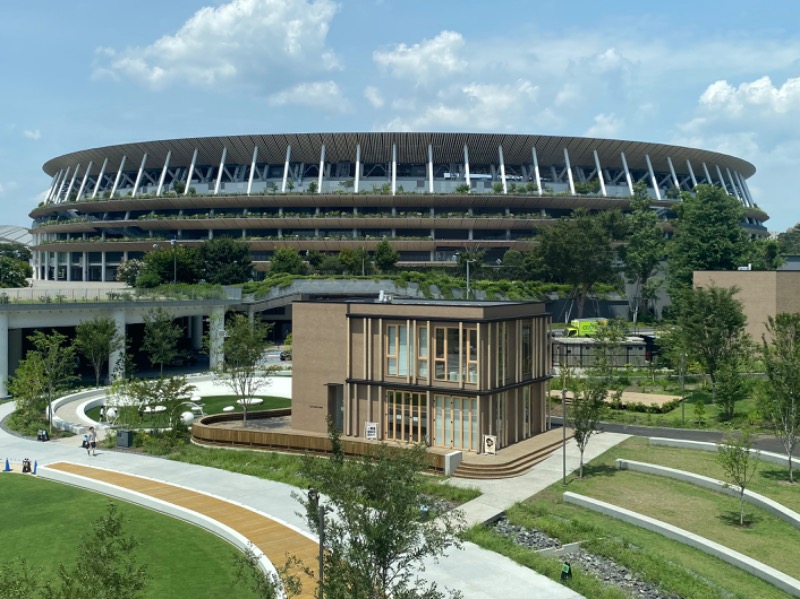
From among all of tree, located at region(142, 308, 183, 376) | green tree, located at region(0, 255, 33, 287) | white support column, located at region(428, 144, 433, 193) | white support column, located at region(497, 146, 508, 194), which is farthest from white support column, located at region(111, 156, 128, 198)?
tree, located at region(142, 308, 183, 376)

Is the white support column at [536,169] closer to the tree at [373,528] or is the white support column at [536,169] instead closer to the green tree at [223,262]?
the green tree at [223,262]

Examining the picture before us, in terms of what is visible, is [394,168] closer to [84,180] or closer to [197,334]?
[197,334]

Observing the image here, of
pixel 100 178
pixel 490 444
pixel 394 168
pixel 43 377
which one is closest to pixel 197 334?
pixel 43 377

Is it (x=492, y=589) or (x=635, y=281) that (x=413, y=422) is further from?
(x=635, y=281)

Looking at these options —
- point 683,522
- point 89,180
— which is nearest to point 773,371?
point 683,522

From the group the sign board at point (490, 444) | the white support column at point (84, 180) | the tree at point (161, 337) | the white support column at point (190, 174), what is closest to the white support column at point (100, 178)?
the white support column at point (84, 180)

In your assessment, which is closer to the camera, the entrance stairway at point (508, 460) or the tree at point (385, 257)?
the entrance stairway at point (508, 460)

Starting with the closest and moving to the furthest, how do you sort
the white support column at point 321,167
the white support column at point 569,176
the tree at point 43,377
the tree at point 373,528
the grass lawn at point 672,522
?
the tree at point 373,528, the grass lawn at point 672,522, the tree at point 43,377, the white support column at point 321,167, the white support column at point 569,176
